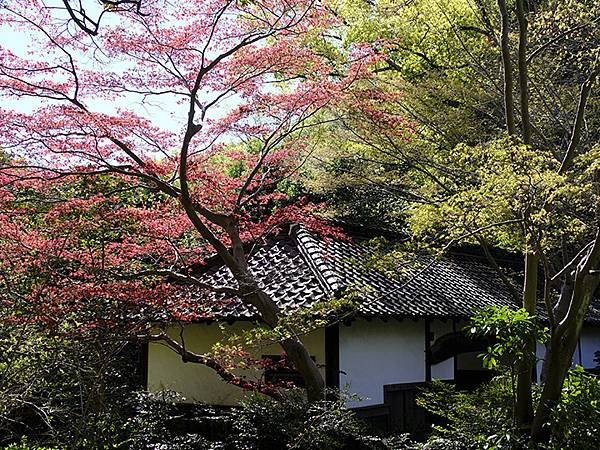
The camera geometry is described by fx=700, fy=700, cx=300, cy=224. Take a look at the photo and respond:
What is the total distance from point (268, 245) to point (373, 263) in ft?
15.2

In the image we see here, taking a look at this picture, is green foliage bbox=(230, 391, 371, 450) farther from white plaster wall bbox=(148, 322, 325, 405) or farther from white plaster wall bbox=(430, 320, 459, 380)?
white plaster wall bbox=(430, 320, 459, 380)

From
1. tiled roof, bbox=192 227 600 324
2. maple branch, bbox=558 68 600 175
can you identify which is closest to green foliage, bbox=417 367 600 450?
tiled roof, bbox=192 227 600 324

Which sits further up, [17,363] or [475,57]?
[475,57]

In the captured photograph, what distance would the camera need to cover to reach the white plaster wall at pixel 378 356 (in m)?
9.95

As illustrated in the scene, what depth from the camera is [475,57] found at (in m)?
10.8

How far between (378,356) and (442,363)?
2.05 metres

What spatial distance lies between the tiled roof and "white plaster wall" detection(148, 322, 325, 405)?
2.07 ft

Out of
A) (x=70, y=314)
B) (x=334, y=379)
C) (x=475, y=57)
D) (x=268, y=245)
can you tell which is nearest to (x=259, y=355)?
(x=334, y=379)

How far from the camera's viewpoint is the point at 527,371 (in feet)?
22.3

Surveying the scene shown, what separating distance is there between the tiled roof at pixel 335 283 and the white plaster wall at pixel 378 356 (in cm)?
52

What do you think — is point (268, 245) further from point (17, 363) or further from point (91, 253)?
point (17, 363)

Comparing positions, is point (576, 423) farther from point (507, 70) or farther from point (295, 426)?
point (507, 70)

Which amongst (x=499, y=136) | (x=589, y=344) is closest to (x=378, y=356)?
(x=499, y=136)

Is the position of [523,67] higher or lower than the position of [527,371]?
higher
